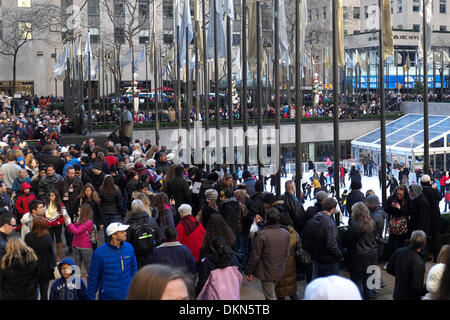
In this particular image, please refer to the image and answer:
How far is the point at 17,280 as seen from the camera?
721 centimetres

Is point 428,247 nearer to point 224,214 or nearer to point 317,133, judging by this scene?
point 224,214

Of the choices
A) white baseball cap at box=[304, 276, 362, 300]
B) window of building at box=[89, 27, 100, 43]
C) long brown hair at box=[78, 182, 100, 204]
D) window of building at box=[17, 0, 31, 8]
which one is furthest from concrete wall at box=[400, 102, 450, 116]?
white baseball cap at box=[304, 276, 362, 300]

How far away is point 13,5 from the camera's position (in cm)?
6041

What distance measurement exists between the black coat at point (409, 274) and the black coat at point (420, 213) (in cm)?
317

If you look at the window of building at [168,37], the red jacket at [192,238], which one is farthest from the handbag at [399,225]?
the window of building at [168,37]

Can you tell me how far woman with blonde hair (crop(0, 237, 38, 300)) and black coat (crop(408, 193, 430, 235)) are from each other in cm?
582

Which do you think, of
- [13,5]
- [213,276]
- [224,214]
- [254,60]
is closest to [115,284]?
[213,276]

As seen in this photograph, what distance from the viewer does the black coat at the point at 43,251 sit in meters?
8.12

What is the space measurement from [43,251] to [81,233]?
1.68 meters

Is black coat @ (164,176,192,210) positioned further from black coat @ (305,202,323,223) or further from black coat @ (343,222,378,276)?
black coat @ (343,222,378,276)

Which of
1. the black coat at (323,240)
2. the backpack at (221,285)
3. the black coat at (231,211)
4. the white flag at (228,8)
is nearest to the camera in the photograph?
the backpack at (221,285)

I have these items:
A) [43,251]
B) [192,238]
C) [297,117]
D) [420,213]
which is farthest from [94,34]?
[43,251]

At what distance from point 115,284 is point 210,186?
18.5 feet

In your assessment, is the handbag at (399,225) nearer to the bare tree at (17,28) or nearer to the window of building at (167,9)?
the bare tree at (17,28)
